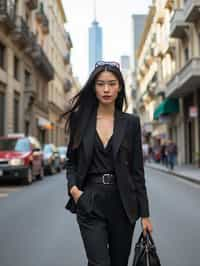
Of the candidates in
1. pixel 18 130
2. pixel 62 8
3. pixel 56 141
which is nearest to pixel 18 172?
pixel 18 130

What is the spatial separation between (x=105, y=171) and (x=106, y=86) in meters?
0.55

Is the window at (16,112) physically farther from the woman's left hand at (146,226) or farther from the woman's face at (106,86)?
the woman's left hand at (146,226)

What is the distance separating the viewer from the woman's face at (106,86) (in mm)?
2934

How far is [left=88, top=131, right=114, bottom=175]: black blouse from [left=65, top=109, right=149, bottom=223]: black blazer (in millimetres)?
37

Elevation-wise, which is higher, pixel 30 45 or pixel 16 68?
pixel 30 45

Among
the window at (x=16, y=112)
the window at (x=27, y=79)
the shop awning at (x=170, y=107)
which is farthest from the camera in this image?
the window at (x=27, y=79)

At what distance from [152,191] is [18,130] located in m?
20.4

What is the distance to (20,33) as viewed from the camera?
30.1m

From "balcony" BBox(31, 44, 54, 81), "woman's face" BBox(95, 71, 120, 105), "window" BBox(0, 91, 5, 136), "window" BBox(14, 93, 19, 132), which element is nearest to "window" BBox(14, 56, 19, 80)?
"window" BBox(14, 93, 19, 132)

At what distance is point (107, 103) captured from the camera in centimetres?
297

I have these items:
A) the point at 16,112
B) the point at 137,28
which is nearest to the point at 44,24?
the point at 16,112

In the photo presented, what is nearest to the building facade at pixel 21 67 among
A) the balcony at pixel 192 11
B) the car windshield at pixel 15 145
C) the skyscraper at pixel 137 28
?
the car windshield at pixel 15 145

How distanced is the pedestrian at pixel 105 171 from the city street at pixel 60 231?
2467mm

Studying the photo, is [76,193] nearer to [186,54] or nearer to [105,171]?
[105,171]
